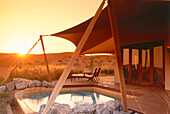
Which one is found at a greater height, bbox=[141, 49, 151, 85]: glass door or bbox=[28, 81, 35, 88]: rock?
bbox=[141, 49, 151, 85]: glass door

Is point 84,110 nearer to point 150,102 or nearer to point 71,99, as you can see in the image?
point 150,102

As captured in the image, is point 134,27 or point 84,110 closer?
point 84,110

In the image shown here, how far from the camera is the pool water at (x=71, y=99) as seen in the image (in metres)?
Answer: 4.83

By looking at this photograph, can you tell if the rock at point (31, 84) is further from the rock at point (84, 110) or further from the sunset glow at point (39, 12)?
the rock at point (84, 110)

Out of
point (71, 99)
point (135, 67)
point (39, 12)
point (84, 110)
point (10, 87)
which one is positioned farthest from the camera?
point (135, 67)

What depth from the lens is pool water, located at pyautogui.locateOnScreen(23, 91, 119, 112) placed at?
4.83 m

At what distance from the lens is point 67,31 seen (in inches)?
217

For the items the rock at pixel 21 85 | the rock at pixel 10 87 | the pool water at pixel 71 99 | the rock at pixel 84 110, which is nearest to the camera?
the rock at pixel 84 110

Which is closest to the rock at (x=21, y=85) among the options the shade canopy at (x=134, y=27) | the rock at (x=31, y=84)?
the rock at (x=31, y=84)

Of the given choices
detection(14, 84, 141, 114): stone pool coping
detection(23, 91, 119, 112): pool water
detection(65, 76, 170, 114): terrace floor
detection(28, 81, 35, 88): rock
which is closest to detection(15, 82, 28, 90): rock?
detection(28, 81, 35, 88): rock

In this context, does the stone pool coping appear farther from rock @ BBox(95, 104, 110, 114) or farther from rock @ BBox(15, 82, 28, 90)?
rock @ BBox(95, 104, 110, 114)

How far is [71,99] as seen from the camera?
535cm

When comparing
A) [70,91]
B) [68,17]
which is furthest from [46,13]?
[70,91]

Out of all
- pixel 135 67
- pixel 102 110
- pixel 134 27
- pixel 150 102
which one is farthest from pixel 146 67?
pixel 102 110
